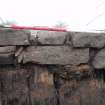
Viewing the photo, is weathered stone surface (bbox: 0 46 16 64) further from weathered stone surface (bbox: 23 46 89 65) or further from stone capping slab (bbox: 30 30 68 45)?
stone capping slab (bbox: 30 30 68 45)

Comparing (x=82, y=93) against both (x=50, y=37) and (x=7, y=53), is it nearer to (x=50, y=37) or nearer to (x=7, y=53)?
(x=50, y=37)

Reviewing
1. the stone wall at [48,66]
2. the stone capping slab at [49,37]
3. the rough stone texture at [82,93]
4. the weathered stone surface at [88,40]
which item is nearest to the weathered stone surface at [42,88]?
the stone wall at [48,66]

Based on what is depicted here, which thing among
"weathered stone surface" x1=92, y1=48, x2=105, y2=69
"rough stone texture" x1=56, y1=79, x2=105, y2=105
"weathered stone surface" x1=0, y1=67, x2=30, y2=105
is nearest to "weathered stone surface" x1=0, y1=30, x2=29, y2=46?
"weathered stone surface" x1=0, y1=67, x2=30, y2=105

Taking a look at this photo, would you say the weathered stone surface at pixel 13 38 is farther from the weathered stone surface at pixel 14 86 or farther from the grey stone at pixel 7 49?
the weathered stone surface at pixel 14 86

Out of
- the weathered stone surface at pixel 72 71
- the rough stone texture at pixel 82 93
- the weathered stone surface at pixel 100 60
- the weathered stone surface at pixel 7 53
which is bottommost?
the rough stone texture at pixel 82 93

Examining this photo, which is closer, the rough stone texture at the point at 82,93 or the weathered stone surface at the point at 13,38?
the weathered stone surface at the point at 13,38

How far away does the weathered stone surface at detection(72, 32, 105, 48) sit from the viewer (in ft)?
8.93

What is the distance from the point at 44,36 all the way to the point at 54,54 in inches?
8.8

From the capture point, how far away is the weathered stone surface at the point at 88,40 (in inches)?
107

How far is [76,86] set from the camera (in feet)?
9.20

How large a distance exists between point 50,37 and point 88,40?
42 centimetres

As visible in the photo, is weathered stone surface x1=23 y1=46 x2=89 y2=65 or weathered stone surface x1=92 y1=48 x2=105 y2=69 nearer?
weathered stone surface x1=23 y1=46 x2=89 y2=65

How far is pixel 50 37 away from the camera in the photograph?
270cm

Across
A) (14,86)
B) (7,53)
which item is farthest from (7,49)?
(14,86)
